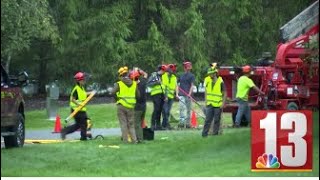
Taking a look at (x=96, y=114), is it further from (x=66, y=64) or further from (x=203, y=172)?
(x=203, y=172)

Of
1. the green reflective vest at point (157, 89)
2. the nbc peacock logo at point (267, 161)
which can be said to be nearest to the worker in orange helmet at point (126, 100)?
the green reflective vest at point (157, 89)

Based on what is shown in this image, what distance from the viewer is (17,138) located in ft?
45.9

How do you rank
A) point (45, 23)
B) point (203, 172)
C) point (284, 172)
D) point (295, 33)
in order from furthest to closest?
point (45, 23) < point (295, 33) < point (203, 172) < point (284, 172)

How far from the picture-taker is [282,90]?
17.2m

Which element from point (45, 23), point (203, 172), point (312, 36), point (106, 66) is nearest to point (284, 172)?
point (203, 172)

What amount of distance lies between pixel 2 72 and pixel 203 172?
466 cm

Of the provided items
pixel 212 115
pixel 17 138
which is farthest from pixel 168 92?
pixel 17 138

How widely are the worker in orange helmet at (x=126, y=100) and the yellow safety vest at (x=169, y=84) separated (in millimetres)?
3872

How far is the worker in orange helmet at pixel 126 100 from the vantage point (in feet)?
46.2

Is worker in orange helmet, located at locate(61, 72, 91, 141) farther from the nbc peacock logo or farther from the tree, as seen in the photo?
the nbc peacock logo

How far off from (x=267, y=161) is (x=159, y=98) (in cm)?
883

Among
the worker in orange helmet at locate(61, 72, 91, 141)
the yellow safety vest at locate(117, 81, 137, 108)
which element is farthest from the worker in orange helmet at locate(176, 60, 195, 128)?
the yellow safety vest at locate(117, 81, 137, 108)

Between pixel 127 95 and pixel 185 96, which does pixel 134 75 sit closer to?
pixel 127 95

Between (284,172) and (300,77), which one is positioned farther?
(300,77)
